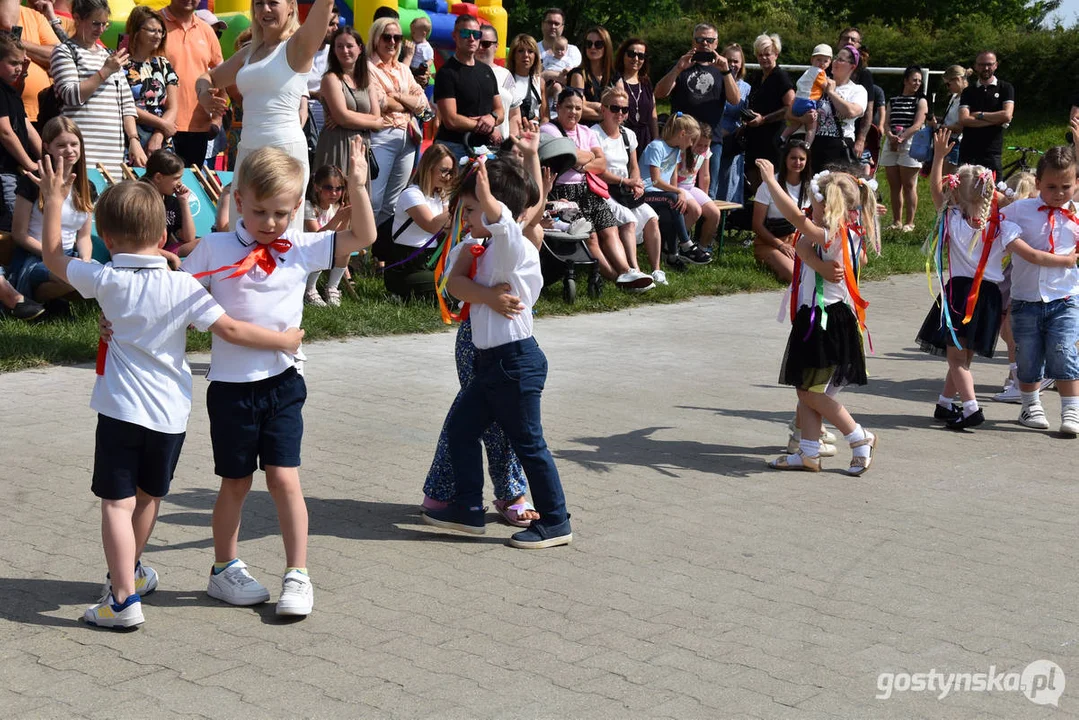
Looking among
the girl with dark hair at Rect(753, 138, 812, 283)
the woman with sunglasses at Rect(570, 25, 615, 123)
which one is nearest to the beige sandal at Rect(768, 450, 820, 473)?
the girl with dark hair at Rect(753, 138, 812, 283)

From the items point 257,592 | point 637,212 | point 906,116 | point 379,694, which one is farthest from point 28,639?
point 906,116

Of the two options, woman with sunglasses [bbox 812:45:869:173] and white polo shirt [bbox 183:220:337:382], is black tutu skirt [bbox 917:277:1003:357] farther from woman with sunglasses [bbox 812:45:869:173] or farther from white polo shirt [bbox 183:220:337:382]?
woman with sunglasses [bbox 812:45:869:173]

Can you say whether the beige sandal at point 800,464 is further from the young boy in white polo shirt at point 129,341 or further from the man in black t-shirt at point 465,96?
the man in black t-shirt at point 465,96

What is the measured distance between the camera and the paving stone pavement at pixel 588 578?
3984mm

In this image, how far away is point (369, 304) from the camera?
33.3 ft

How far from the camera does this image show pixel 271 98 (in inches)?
280

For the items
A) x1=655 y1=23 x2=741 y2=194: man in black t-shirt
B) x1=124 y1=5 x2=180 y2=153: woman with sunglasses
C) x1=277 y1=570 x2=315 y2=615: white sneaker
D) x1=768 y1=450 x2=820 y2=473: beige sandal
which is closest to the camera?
x1=277 y1=570 x2=315 y2=615: white sneaker

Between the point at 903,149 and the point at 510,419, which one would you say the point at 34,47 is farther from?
the point at 903,149

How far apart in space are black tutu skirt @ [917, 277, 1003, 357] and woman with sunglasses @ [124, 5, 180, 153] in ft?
19.4

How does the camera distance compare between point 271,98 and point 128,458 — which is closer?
point 128,458

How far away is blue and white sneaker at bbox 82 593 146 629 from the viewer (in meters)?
4.29

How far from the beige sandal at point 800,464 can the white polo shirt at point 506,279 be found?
6.34 feet

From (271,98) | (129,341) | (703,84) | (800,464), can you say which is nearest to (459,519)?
(129,341)

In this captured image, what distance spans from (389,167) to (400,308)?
1.73 meters
